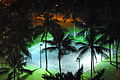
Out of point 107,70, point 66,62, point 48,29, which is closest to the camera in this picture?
point 107,70

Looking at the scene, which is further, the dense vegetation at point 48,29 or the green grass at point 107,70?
the green grass at point 107,70

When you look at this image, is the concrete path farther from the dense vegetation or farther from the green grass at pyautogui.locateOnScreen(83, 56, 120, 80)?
the dense vegetation

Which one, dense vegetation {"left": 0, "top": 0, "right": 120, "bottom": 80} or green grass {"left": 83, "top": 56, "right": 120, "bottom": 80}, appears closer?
dense vegetation {"left": 0, "top": 0, "right": 120, "bottom": 80}

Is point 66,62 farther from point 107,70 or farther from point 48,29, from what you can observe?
point 107,70

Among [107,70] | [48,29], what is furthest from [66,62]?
[107,70]

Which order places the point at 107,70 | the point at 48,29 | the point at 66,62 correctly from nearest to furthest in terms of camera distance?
the point at 107,70 < the point at 48,29 < the point at 66,62

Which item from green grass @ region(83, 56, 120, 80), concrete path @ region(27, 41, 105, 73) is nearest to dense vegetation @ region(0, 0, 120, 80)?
green grass @ region(83, 56, 120, 80)

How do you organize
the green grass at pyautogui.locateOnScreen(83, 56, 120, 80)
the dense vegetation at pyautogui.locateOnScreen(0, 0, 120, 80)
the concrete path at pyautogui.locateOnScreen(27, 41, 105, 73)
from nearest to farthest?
the dense vegetation at pyautogui.locateOnScreen(0, 0, 120, 80) < the green grass at pyautogui.locateOnScreen(83, 56, 120, 80) < the concrete path at pyautogui.locateOnScreen(27, 41, 105, 73)

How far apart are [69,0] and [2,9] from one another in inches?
285

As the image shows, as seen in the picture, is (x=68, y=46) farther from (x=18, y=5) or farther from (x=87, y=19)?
(x=18, y=5)

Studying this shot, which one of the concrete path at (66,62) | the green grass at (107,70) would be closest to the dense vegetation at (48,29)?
the green grass at (107,70)

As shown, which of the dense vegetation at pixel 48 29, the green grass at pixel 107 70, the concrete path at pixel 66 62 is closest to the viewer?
A: the dense vegetation at pixel 48 29

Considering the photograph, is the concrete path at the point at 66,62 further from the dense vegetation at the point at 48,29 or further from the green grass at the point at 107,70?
the dense vegetation at the point at 48,29

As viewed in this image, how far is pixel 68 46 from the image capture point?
2020 centimetres
